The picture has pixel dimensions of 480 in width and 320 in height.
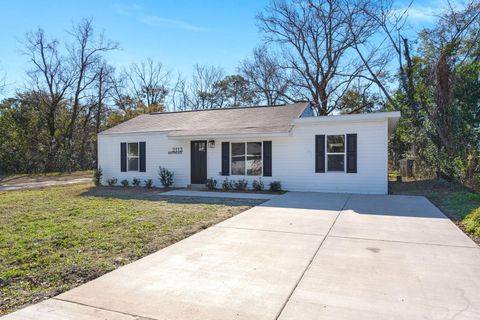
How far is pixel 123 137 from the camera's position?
14977 mm

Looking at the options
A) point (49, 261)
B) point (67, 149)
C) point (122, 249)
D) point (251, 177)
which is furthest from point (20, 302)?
point (67, 149)

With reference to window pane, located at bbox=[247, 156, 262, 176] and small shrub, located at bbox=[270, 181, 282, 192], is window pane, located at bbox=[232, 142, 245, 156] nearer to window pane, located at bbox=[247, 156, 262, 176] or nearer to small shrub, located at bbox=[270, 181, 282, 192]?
window pane, located at bbox=[247, 156, 262, 176]

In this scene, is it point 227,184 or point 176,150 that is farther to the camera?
point 176,150

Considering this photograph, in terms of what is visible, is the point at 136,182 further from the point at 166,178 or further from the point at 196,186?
the point at 196,186

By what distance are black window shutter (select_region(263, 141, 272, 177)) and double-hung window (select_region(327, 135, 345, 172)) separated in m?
2.21

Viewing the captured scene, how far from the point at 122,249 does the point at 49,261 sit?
0.98 metres

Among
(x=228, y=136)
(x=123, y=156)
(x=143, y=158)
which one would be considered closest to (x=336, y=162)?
(x=228, y=136)

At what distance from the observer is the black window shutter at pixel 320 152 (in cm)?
1175

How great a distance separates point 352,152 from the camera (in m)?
11.3

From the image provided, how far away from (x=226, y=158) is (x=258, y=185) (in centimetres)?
178

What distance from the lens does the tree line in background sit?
14.3 m

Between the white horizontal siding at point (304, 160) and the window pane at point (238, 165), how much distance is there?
26 centimetres

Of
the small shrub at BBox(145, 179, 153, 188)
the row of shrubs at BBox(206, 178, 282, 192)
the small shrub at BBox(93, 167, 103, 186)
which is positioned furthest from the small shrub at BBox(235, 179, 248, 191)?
the small shrub at BBox(93, 167, 103, 186)

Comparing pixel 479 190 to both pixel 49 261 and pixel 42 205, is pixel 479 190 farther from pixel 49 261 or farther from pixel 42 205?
pixel 42 205
